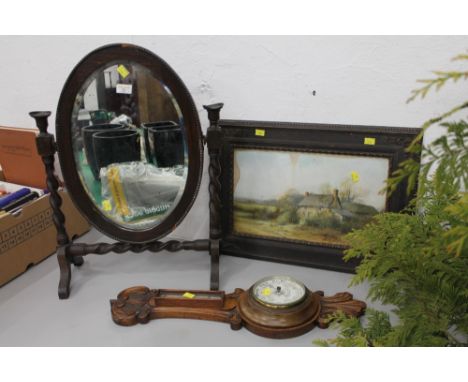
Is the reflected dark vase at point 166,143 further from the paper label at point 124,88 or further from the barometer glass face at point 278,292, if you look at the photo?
the barometer glass face at point 278,292

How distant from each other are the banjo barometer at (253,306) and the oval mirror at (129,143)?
0.66 ft

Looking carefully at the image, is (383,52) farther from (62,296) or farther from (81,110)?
(62,296)

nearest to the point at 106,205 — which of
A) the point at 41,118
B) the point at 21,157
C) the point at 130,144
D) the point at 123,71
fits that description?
the point at 130,144

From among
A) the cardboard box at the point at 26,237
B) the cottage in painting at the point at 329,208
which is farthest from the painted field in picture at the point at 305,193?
the cardboard box at the point at 26,237

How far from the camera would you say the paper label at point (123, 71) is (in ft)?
4.02

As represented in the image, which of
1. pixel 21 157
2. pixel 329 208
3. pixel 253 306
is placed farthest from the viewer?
pixel 21 157

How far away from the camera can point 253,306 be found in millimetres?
1189

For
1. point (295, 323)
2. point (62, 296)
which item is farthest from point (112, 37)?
point (295, 323)

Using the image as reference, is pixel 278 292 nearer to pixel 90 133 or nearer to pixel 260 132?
pixel 260 132

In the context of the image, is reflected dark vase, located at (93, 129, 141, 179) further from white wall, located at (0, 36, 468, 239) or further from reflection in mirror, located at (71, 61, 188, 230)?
white wall, located at (0, 36, 468, 239)

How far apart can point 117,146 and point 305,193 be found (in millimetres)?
602

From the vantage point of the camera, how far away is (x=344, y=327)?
34.7 inches

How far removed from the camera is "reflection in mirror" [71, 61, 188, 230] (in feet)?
4.09

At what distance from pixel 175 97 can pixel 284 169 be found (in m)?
0.42
